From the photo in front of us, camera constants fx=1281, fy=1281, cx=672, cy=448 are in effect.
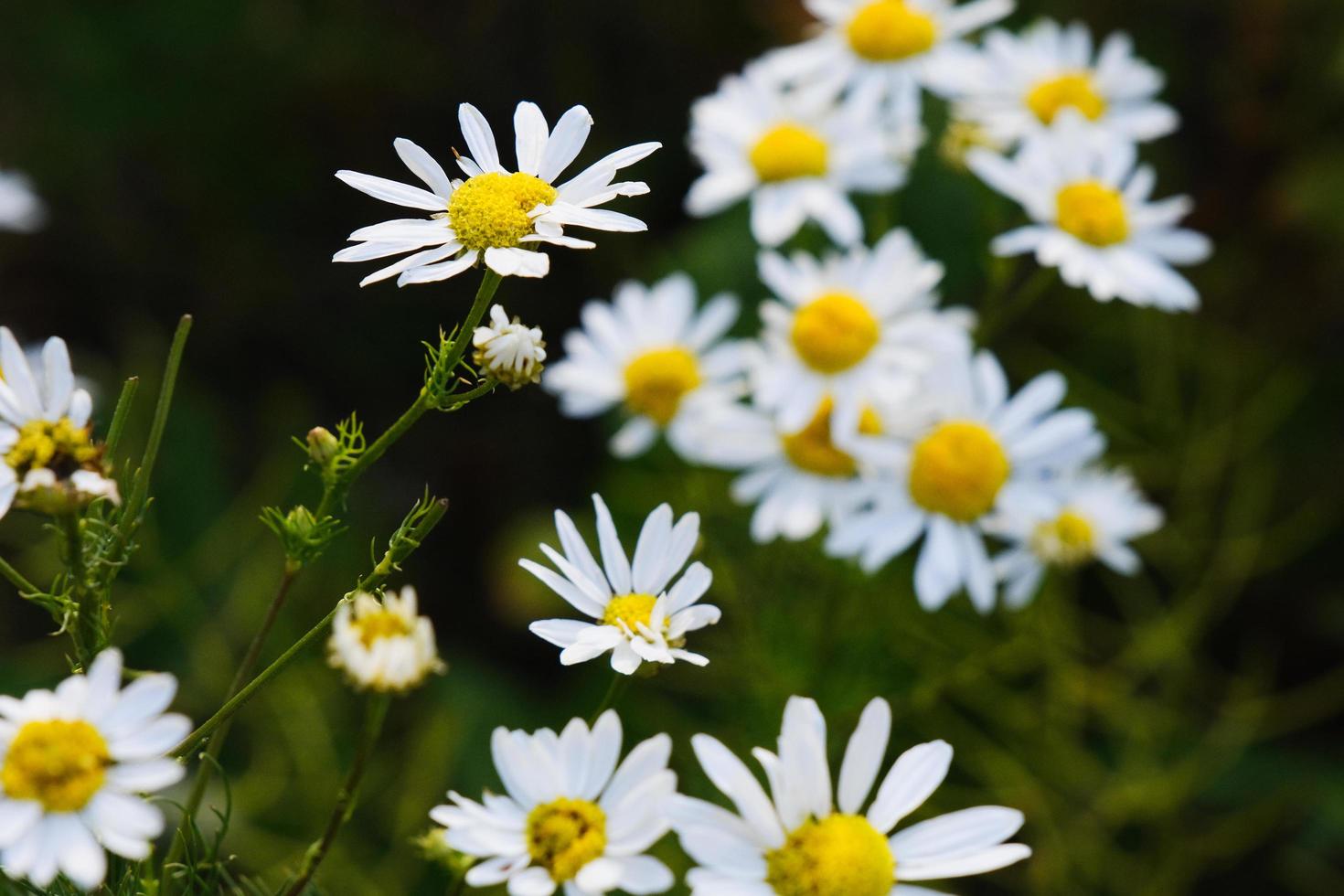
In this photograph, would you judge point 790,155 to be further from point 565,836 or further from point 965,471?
point 565,836

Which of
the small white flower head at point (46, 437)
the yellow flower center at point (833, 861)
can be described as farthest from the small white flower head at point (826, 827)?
the small white flower head at point (46, 437)

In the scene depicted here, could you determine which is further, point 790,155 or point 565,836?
point 790,155

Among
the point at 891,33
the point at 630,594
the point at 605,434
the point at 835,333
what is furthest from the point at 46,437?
the point at 605,434

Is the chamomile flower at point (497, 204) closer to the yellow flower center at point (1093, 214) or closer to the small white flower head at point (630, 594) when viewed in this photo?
the small white flower head at point (630, 594)

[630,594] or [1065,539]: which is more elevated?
[1065,539]

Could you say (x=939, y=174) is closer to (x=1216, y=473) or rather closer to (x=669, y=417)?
(x=1216, y=473)

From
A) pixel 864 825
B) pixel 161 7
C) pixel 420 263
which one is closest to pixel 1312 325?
pixel 864 825
